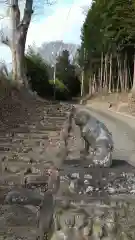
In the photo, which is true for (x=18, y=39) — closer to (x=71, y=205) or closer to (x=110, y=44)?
(x=110, y=44)

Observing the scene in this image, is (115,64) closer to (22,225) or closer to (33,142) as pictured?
(33,142)

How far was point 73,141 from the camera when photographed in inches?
340

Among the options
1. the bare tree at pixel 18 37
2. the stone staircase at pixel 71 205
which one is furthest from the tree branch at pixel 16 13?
the stone staircase at pixel 71 205

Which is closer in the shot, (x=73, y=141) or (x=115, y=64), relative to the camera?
(x=73, y=141)

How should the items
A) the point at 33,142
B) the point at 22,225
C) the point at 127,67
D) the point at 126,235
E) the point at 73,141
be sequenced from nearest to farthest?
the point at 126,235, the point at 22,225, the point at 73,141, the point at 33,142, the point at 127,67

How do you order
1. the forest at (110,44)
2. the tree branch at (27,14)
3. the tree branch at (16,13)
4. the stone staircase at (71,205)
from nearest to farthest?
the stone staircase at (71,205), the tree branch at (16,13), the tree branch at (27,14), the forest at (110,44)

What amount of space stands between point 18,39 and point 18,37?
13 centimetres

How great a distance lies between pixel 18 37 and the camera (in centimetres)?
2897

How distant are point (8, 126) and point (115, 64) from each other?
141 feet

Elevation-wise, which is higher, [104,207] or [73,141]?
[104,207]

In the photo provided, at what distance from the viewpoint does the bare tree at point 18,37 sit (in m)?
28.4

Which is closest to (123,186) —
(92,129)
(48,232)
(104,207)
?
(104,207)

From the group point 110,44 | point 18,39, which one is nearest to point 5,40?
point 18,39

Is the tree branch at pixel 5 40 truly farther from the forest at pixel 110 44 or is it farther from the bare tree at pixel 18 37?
the forest at pixel 110 44
